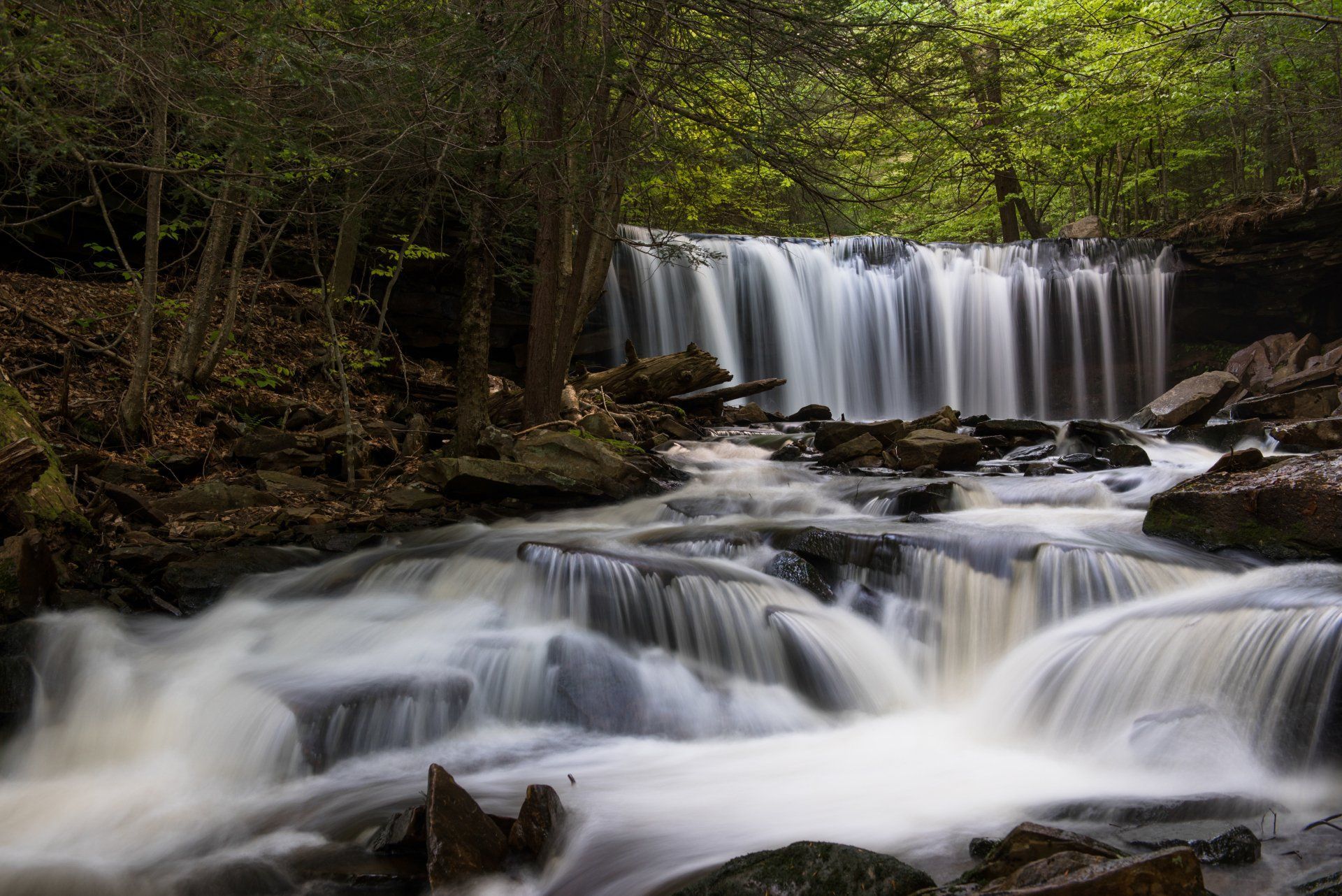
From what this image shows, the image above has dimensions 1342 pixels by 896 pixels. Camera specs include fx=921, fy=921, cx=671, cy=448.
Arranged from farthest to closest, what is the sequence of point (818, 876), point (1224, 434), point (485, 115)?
point (1224, 434), point (485, 115), point (818, 876)

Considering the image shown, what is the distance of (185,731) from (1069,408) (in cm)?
1707

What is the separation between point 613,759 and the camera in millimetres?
5000

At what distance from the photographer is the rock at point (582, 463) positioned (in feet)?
31.7

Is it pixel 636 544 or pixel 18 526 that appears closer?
pixel 18 526

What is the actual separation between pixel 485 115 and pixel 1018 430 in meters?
8.95

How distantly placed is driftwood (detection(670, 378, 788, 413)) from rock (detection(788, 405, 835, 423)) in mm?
1200

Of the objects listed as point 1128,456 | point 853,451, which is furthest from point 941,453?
point 1128,456

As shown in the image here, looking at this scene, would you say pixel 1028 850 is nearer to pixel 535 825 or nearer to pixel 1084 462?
pixel 535 825

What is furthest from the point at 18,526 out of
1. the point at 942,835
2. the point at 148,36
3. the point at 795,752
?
the point at 942,835

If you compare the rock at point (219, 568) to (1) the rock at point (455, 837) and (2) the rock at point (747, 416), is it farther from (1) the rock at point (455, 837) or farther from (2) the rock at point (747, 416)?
(2) the rock at point (747, 416)

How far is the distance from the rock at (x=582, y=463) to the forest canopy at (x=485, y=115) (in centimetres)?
65

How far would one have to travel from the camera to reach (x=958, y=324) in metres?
18.3

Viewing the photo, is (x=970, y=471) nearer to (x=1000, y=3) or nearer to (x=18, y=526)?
(x=18, y=526)

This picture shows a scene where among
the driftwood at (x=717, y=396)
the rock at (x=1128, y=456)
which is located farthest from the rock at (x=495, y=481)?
the rock at (x=1128, y=456)
